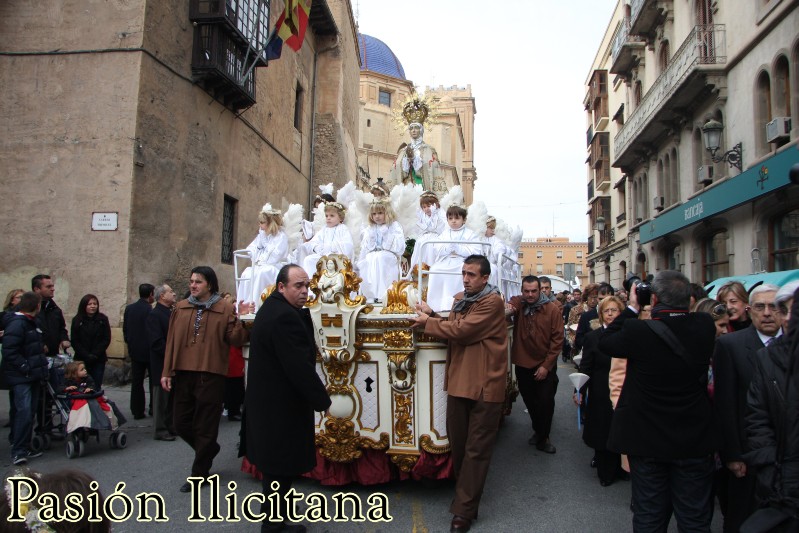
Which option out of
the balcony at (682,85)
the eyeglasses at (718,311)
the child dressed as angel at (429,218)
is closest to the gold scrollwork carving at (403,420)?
the eyeglasses at (718,311)

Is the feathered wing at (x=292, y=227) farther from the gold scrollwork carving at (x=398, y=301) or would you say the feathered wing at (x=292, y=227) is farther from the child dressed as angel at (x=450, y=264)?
the gold scrollwork carving at (x=398, y=301)

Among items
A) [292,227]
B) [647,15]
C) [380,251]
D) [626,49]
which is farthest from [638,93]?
[380,251]

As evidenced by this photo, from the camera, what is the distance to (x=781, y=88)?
11.8 meters

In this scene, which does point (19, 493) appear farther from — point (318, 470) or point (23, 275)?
point (23, 275)

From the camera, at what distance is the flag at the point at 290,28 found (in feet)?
49.1

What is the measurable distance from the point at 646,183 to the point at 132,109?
1905 centimetres

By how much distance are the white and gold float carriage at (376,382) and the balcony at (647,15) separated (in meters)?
19.1

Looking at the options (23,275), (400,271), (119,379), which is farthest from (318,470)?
(23,275)

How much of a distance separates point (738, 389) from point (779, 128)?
1033 centimetres

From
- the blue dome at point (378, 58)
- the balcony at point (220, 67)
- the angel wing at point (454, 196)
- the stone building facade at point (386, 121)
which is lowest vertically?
the angel wing at point (454, 196)

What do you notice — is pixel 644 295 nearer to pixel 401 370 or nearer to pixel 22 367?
pixel 401 370

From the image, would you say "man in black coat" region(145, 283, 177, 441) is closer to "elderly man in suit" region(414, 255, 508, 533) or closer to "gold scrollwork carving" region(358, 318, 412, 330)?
"gold scrollwork carving" region(358, 318, 412, 330)

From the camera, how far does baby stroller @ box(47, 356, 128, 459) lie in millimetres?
5996

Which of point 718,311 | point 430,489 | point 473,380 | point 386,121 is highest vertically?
point 386,121
